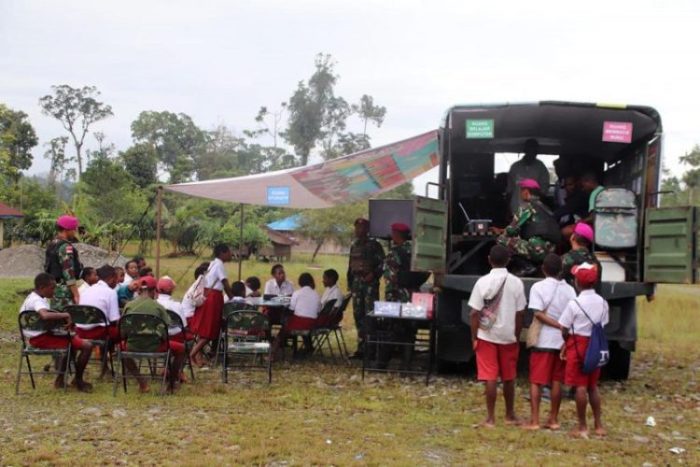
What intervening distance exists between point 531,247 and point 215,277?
362 cm

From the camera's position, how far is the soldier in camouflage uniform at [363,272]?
9.98m

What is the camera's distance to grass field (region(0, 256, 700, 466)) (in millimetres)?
5230

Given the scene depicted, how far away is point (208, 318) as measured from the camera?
9.14m

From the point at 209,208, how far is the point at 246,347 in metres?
29.7

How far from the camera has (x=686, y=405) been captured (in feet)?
25.0

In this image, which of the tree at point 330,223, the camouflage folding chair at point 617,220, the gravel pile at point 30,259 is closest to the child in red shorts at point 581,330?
the camouflage folding chair at point 617,220

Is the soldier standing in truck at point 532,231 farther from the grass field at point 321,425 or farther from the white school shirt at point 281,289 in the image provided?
the white school shirt at point 281,289

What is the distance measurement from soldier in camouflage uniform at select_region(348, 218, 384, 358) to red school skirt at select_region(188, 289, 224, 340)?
5.91ft

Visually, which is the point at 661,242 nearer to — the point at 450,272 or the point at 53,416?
the point at 450,272

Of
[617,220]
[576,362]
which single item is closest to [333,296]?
[617,220]

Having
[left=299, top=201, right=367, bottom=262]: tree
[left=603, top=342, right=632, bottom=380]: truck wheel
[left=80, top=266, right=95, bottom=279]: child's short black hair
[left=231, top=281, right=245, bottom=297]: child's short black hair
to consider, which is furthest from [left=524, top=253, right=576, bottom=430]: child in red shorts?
[left=299, top=201, right=367, bottom=262]: tree

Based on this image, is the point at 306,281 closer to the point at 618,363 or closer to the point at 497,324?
the point at 618,363

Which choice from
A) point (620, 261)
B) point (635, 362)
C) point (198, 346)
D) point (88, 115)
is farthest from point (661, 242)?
point (88, 115)

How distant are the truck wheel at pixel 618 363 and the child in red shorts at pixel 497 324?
2.94m
